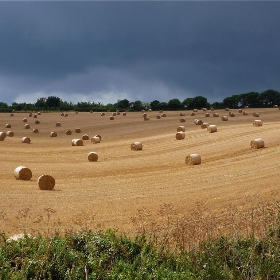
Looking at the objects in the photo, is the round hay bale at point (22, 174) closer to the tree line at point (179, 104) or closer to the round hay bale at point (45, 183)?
the round hay bale at point (45, 183)

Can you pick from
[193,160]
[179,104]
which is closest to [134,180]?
[193,160]

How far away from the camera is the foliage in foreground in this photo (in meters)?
9.89

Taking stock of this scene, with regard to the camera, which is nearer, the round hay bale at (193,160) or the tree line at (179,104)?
the round hay bale at (193,160)

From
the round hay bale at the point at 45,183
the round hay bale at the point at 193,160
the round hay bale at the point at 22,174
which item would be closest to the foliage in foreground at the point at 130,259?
the round hay bale at the point at 45,183

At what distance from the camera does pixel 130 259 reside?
10.9m

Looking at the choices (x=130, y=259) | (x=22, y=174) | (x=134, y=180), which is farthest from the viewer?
(x=22, y=174)

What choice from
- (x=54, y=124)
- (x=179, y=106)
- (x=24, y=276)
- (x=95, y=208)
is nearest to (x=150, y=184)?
(x=95, y=208)

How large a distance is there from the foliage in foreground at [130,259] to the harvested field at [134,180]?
1624mm

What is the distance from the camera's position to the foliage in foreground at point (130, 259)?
989 cm

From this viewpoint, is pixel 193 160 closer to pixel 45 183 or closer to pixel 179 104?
pixel 45 183

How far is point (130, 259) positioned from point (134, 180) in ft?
38.8

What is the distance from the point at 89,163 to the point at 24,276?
19.5 metres

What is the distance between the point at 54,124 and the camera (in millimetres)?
61500

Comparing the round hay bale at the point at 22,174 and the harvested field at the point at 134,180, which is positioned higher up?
the round hay bale at the point at 22,174
